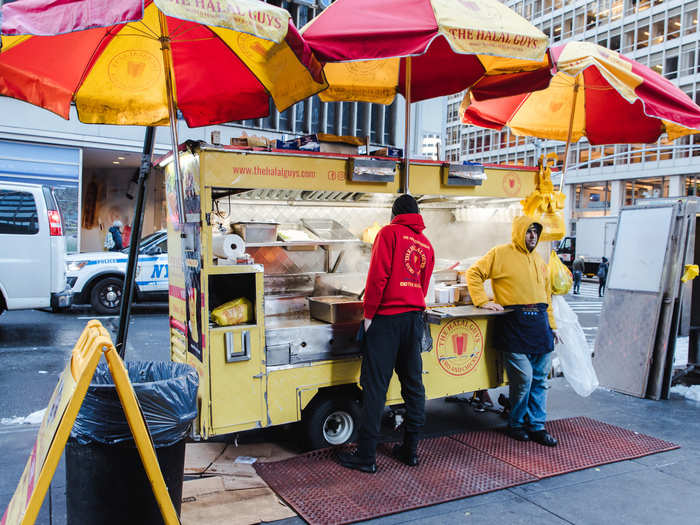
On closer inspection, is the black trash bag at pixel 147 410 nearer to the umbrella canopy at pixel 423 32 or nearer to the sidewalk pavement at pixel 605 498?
the sidewalk pavement at pixel 605 498

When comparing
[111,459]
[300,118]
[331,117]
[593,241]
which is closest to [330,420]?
[111,459]

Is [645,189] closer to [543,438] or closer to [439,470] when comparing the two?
[543,438]

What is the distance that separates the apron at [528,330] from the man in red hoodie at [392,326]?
1091mm

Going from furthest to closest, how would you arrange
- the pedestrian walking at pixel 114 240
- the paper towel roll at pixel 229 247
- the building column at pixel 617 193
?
the building column at pixel 617 193
the pedestrian walking at pixel 114 240
the paper towel roll at pixel 229 247

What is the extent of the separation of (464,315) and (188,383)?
2.61 metres

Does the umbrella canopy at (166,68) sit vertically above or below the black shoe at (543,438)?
above

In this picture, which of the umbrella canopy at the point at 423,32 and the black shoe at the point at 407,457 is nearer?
the umbrella canopy at the point at 423,32

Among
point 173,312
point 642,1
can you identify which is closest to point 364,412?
point 173,312

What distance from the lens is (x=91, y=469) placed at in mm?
2729

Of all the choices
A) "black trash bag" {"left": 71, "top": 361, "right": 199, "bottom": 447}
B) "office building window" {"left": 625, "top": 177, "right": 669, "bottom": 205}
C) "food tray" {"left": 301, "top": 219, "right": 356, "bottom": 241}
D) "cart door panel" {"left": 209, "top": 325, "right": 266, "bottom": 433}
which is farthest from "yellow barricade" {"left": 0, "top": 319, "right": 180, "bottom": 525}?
"office building window" {"left": 625, "top": 177, "right": 669, "bottom": 205}

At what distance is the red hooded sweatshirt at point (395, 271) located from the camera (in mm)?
4203

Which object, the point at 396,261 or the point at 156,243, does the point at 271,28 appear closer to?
the point at 396,261

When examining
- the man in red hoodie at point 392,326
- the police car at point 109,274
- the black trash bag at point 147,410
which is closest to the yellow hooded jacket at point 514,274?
the man in red hoodie at point 392,326

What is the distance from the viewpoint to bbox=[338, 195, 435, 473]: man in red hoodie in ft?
13.9
